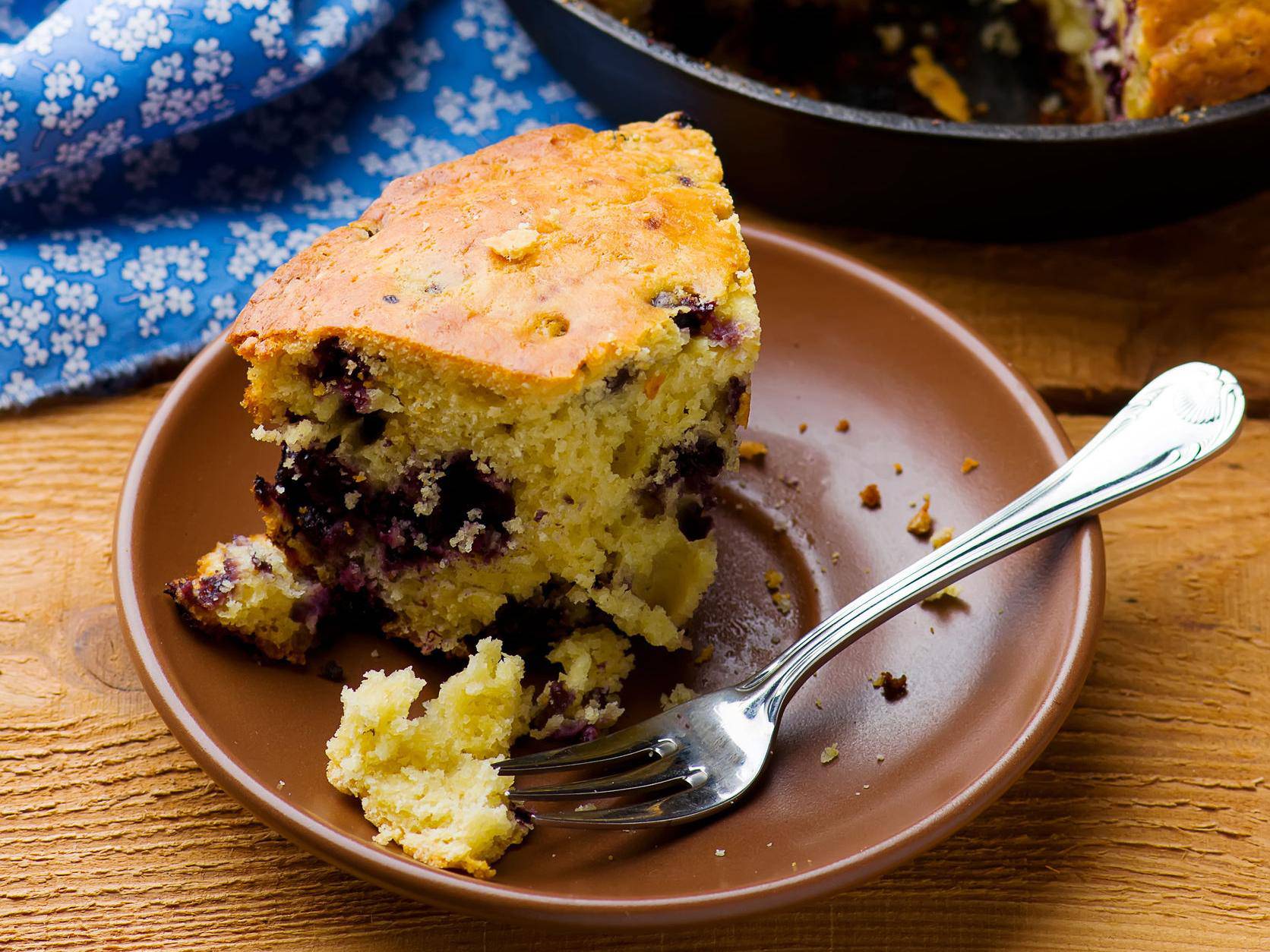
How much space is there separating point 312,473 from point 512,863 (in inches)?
28.7

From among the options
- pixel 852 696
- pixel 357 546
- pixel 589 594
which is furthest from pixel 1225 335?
pixel 357 546

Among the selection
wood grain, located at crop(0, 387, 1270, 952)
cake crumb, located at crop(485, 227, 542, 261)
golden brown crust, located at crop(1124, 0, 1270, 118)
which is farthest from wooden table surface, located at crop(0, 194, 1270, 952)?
cake crumb, located at crop(485, 227, 542, 261)

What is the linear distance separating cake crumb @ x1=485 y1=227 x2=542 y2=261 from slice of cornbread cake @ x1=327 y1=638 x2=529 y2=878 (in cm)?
62

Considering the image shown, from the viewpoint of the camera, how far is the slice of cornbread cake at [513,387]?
199 cm

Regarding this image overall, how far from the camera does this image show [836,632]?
215 centimetres

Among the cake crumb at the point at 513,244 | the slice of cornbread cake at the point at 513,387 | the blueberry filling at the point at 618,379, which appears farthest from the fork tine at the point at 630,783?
the cake crumb at the point at 513,244

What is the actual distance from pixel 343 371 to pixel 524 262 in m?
0.34

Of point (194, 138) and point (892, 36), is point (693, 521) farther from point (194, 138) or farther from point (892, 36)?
point (892, 36)

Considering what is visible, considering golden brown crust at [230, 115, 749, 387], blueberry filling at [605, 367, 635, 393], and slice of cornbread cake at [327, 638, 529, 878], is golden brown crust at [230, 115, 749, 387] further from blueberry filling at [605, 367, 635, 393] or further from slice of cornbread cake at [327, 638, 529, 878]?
slice of cornbread cake at [327, 638, 529, 878]

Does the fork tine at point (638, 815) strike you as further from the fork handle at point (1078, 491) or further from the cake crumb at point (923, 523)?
the cake crumb at point (923, 523)

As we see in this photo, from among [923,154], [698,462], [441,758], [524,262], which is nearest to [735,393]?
[698,462]

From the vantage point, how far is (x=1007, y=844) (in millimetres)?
2137

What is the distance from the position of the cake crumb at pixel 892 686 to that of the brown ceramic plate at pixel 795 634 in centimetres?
1

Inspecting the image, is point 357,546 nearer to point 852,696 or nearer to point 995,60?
point 852,696
